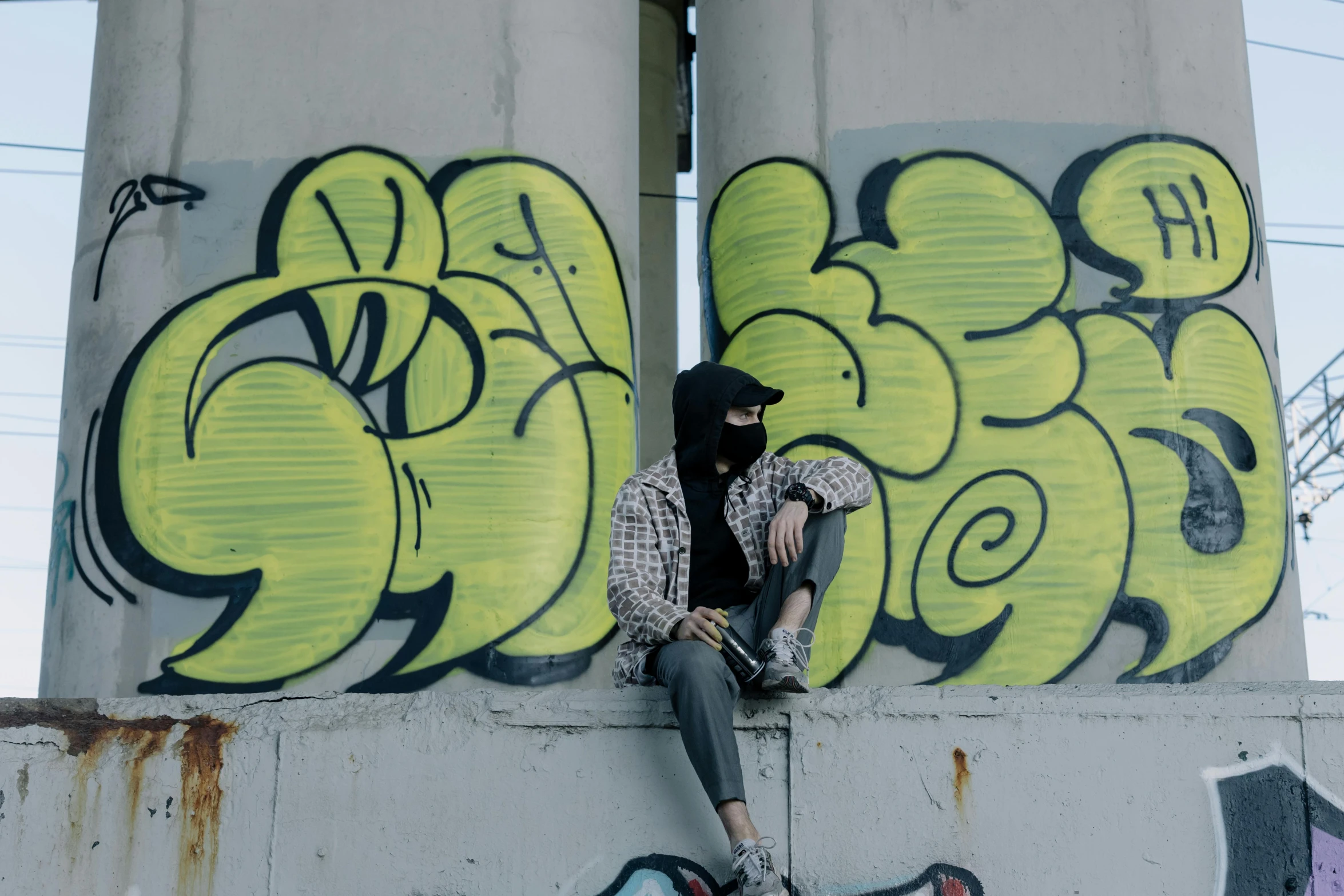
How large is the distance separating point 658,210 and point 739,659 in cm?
894

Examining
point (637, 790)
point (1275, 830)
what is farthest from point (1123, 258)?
point (637, 790)

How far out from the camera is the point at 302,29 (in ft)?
23.3

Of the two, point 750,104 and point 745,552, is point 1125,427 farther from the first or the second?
point 745,552

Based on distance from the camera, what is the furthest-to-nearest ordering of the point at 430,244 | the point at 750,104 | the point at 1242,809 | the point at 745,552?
the point at 750,104
the point at 430,244
the point at 745,552
the point at 1242,809

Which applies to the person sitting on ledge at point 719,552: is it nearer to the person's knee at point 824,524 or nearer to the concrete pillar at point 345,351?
the person's knee at point 824,524

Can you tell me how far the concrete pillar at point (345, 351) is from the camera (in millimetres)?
6422

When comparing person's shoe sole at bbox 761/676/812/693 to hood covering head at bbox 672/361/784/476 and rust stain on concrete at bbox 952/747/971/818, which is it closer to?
rust stain on concrete at bbox 952/747/971/818

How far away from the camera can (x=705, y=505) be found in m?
4.20

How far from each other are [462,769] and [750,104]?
4.80m

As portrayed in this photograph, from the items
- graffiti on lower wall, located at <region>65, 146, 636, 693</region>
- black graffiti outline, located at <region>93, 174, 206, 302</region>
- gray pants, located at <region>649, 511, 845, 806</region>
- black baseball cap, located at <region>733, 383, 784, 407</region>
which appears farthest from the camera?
black graffiti outline, located at <region>93, 174, 206, 302</region>

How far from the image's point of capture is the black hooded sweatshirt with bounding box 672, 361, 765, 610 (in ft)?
13.5

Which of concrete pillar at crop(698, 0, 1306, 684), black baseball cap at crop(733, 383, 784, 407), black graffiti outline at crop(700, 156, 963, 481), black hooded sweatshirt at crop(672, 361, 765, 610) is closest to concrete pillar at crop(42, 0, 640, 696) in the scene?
black graffiti outline at crop(700, 156, 963, 481)

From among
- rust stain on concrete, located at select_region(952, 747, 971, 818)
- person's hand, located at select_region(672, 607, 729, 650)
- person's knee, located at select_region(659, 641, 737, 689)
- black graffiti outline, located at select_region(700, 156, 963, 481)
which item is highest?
black graffiti outline, located at select_region(700, 156, 963, 481)

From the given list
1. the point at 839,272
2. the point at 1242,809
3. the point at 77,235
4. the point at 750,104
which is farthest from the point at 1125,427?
the point at 77,235
